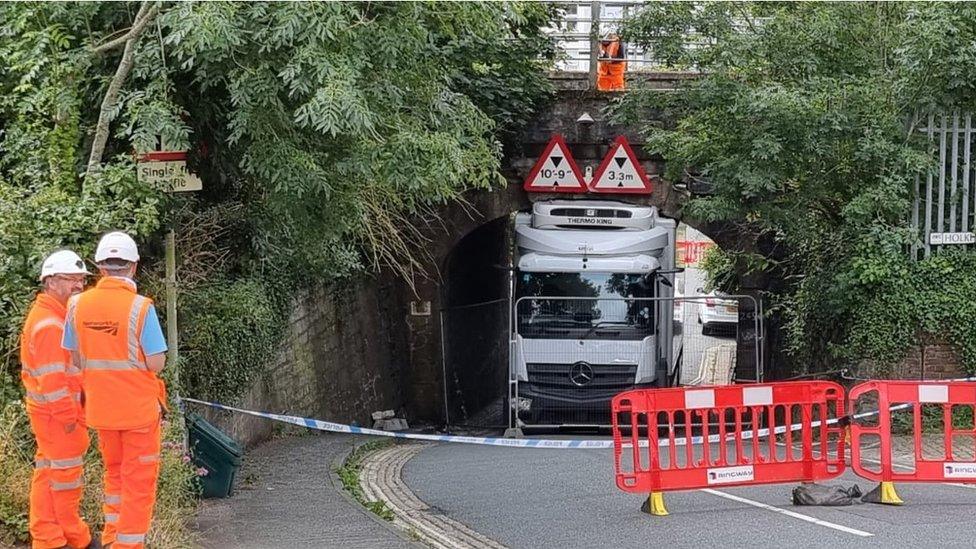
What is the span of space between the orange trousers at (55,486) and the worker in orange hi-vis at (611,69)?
13.2 metres

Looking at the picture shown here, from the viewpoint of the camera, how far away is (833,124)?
13.6 meters

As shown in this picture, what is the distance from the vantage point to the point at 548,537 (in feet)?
28.3

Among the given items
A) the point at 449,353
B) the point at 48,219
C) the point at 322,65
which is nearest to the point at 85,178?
the point at 48,219

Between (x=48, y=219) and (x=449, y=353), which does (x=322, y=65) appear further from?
(x=449, y=353)

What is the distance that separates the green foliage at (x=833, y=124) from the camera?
13664 millimetres

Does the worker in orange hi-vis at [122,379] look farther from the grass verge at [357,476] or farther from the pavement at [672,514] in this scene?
the grass verge at [357,476]

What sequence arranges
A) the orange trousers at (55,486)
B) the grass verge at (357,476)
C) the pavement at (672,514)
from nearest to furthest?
the orange trousers at (55,486)
the pavement at (672,514)
the grass verge at (357,476)

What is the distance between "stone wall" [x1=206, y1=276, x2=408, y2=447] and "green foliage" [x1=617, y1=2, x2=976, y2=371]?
199 inches

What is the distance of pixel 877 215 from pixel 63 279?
10.5 m

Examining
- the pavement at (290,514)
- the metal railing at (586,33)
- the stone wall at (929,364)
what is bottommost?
the pavement at (290,514)

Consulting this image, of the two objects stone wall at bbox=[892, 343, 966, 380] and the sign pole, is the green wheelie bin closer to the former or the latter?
the sign pole

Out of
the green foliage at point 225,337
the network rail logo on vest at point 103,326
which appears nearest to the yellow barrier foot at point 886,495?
the green foliage at point 225,337

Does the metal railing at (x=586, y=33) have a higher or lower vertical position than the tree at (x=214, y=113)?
higher

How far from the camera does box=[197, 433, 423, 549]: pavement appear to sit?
316 inches
